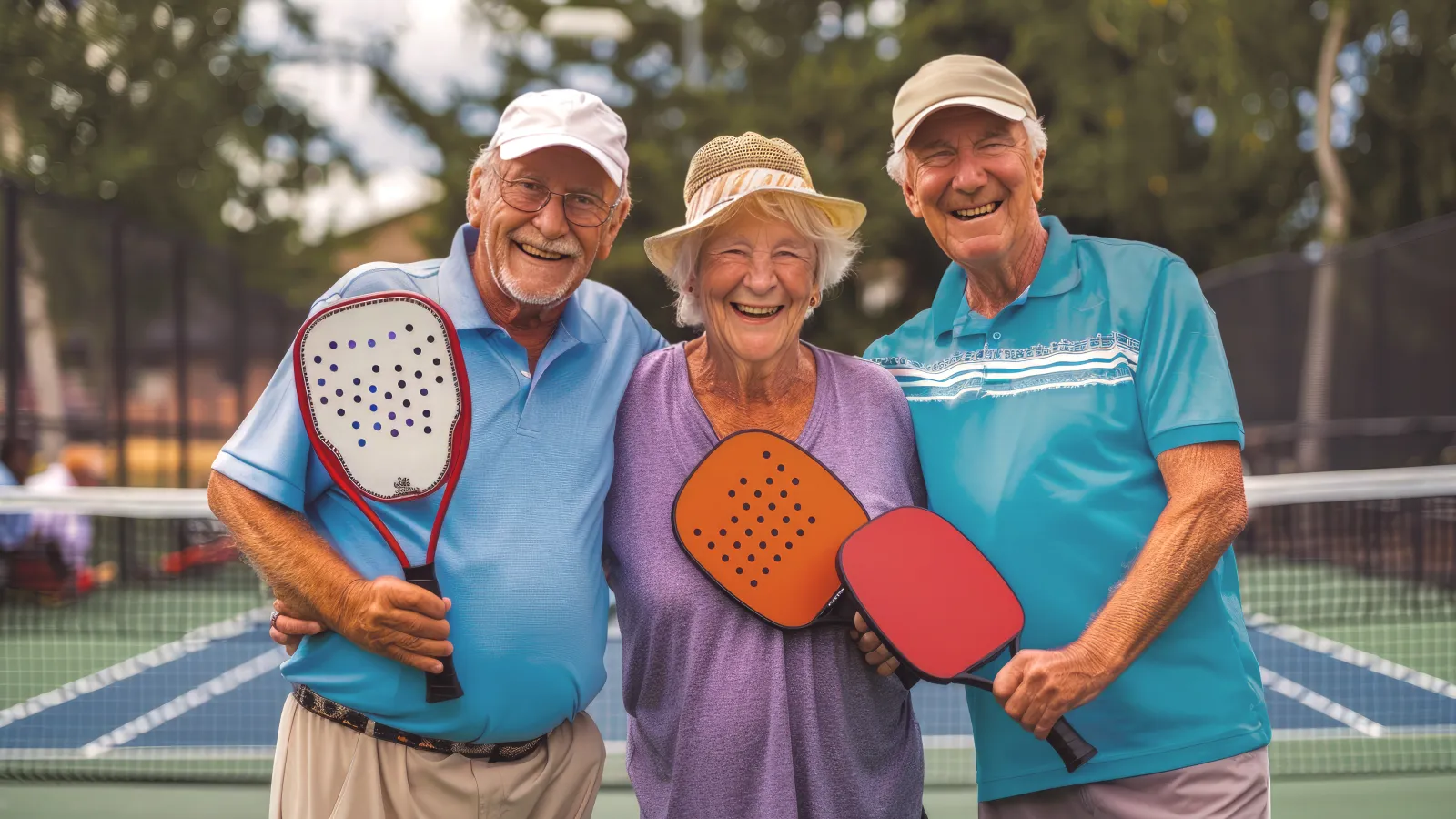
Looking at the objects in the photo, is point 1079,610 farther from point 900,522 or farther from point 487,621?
point 487,621

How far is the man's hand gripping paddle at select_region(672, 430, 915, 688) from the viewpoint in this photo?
97.0 inches

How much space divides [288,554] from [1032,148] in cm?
176

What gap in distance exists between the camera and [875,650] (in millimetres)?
2467

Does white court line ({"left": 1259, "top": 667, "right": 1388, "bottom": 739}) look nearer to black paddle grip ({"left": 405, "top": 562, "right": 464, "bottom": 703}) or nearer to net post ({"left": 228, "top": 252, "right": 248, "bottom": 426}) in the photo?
black paddle grip ({"left": 405, "top": 562, "right": 464, "bottom": 703})

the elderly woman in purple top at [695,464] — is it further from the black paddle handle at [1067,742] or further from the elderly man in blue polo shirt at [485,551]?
the black paddle handle at [1067,742]

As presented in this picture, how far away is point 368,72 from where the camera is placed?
22.8 m

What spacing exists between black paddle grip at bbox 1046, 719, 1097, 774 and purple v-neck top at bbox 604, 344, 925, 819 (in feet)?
1.18

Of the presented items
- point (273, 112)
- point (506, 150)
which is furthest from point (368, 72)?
point (506, 150)

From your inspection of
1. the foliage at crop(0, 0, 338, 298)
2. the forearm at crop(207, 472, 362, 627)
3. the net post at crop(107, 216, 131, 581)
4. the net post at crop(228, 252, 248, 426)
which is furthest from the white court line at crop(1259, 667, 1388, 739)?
the foliage at crop(0, 0, 338, 298)

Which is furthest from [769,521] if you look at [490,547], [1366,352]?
[1366,352]

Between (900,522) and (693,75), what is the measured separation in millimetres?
11778

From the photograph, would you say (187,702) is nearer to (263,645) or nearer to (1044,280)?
(263,645)

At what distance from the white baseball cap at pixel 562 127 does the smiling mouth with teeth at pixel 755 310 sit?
1.29ft

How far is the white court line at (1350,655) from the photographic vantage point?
7.50 m
